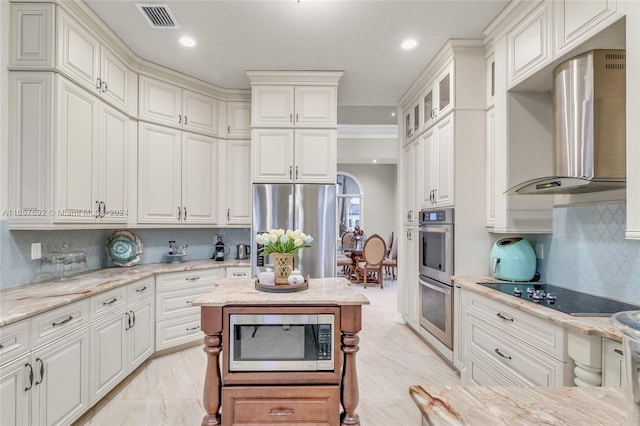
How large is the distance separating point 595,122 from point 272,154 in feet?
8.80

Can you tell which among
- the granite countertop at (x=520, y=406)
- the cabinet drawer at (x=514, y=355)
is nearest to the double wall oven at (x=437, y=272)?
the cabinet drawer at (x=514, y=355)

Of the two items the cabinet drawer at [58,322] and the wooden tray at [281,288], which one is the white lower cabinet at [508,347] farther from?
the cabinet drawer at [58,322]

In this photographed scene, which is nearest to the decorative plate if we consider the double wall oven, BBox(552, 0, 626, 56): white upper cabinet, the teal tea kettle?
the double wall oven

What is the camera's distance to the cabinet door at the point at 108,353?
2209 millimetres

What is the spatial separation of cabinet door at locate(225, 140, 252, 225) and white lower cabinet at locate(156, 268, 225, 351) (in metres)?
0.71

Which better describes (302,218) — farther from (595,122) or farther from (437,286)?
(595,122)

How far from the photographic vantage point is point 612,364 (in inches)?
51.9

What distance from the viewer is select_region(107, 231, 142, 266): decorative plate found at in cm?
313

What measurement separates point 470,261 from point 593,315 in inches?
48.9

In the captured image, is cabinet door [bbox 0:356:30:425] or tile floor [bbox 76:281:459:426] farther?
tile floor [bbox 76:281:459:426]

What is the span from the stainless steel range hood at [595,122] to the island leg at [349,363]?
4.52 ft

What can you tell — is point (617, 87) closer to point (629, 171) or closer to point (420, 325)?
point (629, 171)

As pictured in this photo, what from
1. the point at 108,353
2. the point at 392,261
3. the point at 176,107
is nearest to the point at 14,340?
the point at 108,353

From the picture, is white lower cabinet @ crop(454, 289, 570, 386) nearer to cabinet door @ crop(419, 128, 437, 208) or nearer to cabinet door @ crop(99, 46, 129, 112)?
cabinet door @ crop(419, 128, 437, 208)
